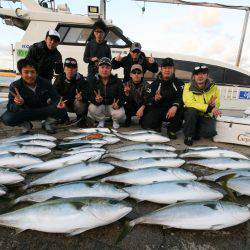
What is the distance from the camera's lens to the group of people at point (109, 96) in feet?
18.8

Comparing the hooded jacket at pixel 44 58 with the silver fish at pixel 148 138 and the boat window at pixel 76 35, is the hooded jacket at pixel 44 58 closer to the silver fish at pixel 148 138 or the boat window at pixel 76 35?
the silver fish at pixel 148 138

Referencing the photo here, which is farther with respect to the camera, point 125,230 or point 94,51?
point 94,51

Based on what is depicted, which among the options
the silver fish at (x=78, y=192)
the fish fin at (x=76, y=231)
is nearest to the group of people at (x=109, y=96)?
the silver fish at (x=78, y=192)

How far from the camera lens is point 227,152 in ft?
15.6

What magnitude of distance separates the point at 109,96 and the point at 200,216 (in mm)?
4250

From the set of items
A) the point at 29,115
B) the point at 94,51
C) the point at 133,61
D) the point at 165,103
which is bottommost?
the point at 29,115

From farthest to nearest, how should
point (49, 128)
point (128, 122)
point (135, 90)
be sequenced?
point (128, 122) → point (135, 90) → point (49, 128)

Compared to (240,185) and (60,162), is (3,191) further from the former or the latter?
(240,185)

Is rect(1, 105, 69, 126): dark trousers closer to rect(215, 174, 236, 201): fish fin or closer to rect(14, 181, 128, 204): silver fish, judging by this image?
rect(14, 181, 128, 204): silver fish

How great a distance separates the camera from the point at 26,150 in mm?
4664

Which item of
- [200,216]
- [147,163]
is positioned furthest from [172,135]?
[200,216]

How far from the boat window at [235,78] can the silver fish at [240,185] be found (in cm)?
690

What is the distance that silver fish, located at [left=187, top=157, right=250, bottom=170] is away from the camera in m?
4.20

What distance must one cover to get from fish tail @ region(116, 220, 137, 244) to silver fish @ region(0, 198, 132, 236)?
0.10 m
